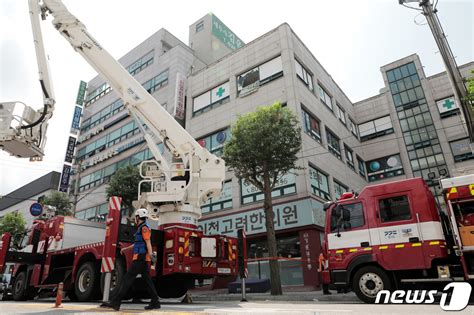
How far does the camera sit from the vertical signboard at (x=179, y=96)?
1070 inches

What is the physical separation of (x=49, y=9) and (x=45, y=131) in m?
4.23

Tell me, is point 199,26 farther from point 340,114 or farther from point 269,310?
point 269,310

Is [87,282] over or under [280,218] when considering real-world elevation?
under

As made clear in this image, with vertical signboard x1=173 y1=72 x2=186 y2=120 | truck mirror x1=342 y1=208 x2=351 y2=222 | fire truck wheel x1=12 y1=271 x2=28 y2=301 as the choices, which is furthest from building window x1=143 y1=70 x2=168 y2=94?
truck mirror x1=342 y1=208 x2=351 y2=222

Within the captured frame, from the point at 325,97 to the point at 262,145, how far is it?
14917mm

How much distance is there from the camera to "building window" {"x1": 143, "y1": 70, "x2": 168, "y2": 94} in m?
31.3

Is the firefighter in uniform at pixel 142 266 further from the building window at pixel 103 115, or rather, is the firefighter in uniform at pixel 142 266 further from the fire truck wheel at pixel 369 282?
the building window at pixel 103 115

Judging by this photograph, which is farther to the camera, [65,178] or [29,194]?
[29,194]

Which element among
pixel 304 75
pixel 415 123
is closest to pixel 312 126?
pixel 304 75

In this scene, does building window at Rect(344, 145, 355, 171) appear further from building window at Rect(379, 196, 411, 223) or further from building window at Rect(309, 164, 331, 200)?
building window at Rect(379, 196, 411, 223)

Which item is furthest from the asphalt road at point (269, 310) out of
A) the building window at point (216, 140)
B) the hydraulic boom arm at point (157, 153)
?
the building window at point (216, 140)

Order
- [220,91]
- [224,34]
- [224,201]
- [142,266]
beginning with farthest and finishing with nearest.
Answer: [224,34] < [220,91] < [224,201] < [142,266]

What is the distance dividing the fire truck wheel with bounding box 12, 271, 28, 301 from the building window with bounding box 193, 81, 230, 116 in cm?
1670

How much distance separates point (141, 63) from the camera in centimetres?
3650
